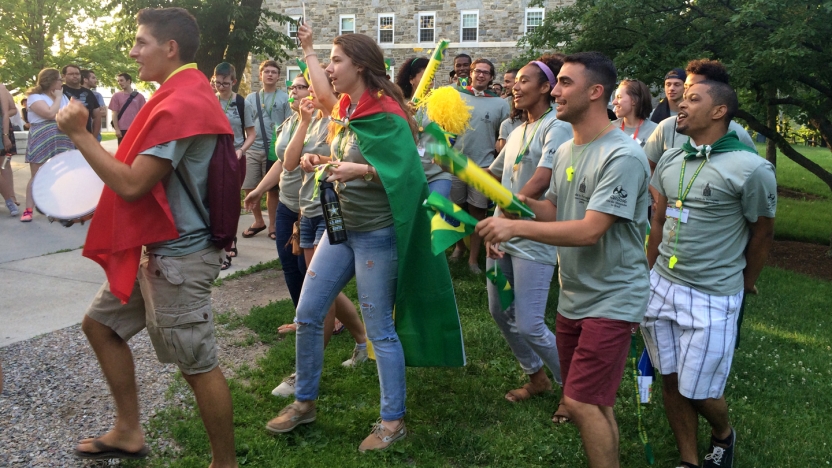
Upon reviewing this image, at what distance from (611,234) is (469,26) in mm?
36569

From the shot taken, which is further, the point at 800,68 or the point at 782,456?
the point at 800,68

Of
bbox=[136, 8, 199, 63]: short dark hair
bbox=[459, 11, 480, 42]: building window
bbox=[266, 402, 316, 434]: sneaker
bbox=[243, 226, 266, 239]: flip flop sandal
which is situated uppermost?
bbox=[459, 11, 480, 42]: building window

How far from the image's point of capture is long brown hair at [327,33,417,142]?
3.72 metres

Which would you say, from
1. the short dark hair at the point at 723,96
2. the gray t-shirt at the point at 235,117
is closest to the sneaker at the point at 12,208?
the gray t-shirt at the point at 235,117

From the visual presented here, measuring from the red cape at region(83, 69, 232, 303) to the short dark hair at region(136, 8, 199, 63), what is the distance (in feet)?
0.42

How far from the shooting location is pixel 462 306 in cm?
673

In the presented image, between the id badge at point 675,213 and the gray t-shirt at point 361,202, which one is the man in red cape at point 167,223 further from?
the id badge at point 675,213

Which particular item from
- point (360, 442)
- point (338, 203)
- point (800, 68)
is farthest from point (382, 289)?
point (800, 68)

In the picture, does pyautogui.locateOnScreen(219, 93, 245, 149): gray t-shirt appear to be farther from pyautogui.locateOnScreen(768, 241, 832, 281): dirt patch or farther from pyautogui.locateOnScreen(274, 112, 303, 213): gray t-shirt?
pyautogui.locateOnScreen(768, 241, 832, 281): dirt patch

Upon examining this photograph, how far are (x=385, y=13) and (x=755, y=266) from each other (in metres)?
37.2

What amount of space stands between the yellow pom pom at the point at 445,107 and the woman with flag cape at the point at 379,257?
219 centimetres

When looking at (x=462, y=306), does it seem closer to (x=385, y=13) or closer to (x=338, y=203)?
(x=338, y=203)

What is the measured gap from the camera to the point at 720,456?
12.1ft

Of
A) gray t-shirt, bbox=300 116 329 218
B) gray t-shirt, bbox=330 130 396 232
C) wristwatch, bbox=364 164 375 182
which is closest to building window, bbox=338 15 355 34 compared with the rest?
gray t-shirt, bbox=300 116 329 218
